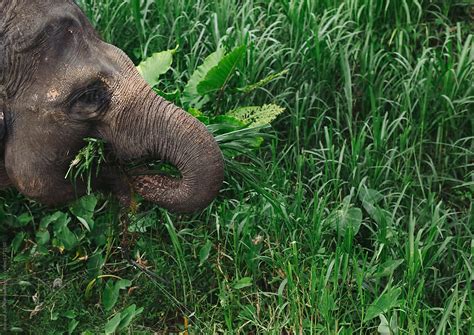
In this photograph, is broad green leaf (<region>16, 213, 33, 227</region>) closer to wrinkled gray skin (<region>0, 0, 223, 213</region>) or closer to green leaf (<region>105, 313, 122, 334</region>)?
green leaf (<region>105, 313, 122, 334</region>)

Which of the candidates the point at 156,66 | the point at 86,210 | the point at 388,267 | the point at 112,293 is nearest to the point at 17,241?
the point at 86,210

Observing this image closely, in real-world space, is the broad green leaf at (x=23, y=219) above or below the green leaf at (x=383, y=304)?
below

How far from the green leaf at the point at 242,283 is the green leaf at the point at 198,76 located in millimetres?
1219

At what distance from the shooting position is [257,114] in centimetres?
570

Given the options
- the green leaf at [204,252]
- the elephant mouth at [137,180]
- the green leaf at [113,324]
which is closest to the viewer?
the elephant mouth at [137,180]

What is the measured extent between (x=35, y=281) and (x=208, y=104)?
54.9 inches

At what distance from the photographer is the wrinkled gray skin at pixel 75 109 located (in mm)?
4059

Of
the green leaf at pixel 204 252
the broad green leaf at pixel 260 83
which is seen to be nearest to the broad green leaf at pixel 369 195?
the broad green leaf at pixel 260 83

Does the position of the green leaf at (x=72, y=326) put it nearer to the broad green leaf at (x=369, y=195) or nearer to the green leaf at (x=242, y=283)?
the green leaf at (x=242, y=283)

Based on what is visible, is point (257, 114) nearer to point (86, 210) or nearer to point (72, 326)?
point (86, 210)

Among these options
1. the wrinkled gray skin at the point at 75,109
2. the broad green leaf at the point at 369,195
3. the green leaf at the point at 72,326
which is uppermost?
the wrinkled gray skin at the point at 75,109

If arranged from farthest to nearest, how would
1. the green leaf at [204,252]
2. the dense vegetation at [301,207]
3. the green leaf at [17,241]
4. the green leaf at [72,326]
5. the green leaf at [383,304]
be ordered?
1. the green leaf at [17,241]
2. the green leaf at [204,252]
3. the green leaf at [72,326]
4. the dense vegetation at [301,207]
5. the green leaf at [383,304]

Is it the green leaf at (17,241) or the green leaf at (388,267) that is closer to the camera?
the green leaf at (388,267)

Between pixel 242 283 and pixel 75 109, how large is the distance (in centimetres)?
153
